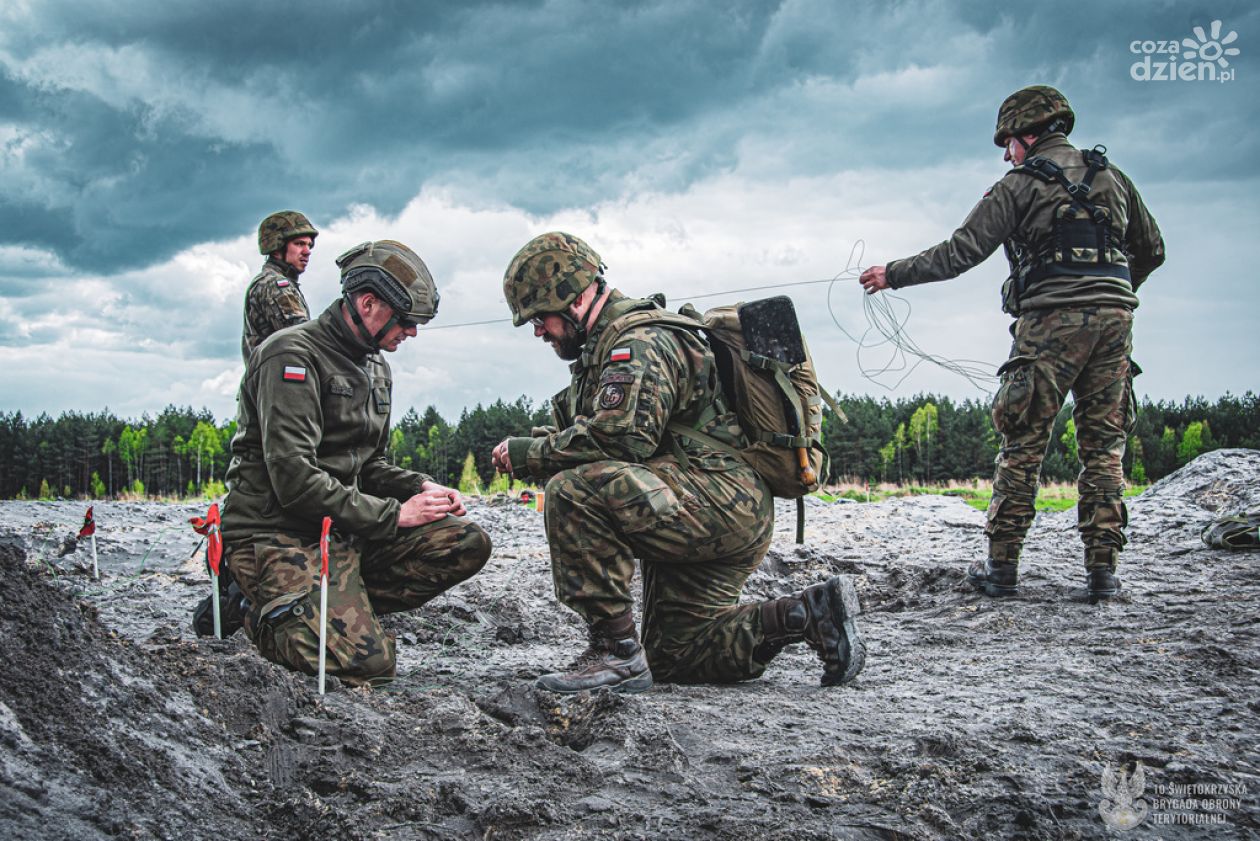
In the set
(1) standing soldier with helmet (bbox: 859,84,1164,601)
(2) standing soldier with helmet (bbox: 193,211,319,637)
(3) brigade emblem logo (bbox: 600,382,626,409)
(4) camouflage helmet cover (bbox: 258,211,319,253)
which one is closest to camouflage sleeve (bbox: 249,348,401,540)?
(3) brigade emblem logo (bbox: 600,382,626,409)

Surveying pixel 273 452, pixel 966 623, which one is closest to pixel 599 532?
pixel 273 452

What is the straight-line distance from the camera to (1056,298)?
6.03 metres

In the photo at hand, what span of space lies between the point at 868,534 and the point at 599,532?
20.4 feet

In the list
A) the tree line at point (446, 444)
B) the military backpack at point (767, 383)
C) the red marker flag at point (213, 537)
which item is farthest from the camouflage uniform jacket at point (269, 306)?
the tree line at point (446, 444)

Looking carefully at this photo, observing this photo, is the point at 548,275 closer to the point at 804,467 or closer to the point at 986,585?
the point at 804,467

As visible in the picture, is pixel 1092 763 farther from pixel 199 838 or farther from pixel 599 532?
pixel 199 838

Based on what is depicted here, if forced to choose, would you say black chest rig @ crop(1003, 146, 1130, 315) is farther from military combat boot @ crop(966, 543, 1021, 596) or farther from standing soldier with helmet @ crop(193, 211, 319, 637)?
standing soldier with helmet @ crop(193, 211, 319, 637)

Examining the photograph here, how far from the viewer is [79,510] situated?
1079 centimetres

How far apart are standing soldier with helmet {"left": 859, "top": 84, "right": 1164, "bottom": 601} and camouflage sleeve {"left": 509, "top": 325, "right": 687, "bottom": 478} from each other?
2629mm

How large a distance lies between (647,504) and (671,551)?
33 centimetres

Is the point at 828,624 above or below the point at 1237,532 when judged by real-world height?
below

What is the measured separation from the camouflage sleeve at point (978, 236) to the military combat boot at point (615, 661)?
337cm

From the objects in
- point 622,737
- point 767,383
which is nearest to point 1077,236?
point 767,383

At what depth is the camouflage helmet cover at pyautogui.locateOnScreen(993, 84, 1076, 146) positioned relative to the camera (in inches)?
248
